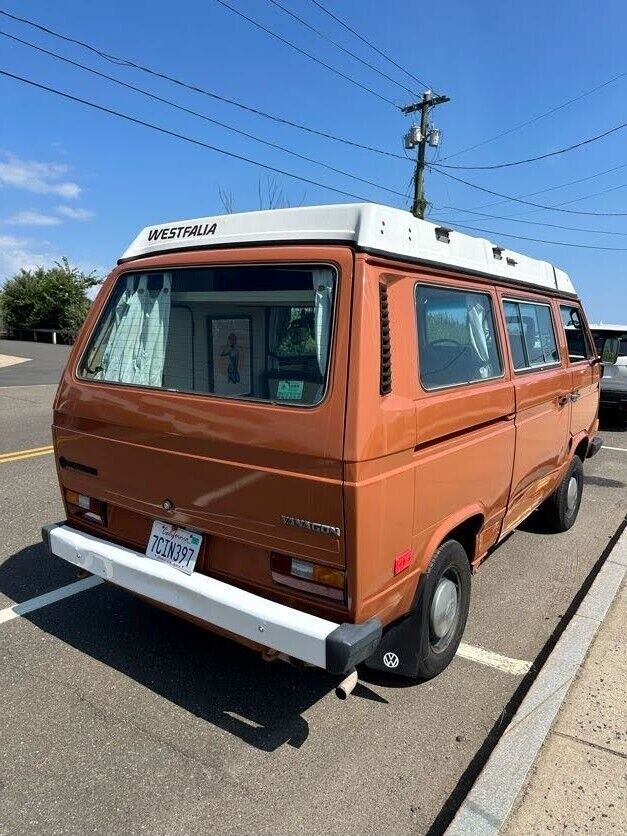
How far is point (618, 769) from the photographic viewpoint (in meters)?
2.58

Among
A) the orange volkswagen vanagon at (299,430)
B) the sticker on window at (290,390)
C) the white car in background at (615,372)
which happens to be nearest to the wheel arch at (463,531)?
the orange volkswagen vanagon at (299,430)

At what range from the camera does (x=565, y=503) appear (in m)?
5.47

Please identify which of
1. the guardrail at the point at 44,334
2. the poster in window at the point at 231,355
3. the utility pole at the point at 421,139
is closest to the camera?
the poster in window at the point at 231,355

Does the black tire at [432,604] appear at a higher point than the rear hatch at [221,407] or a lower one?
lower

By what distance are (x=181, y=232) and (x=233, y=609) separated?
188 cm

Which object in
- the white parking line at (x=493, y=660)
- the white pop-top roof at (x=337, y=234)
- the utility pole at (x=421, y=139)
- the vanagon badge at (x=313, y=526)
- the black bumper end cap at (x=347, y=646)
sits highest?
the utility pole at (x=421, y=139)

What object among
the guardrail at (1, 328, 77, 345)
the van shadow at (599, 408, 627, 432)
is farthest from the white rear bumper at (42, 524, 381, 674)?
the guardrail at (1, 328, 77, 345)

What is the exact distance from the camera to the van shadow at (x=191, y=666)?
2.89 m

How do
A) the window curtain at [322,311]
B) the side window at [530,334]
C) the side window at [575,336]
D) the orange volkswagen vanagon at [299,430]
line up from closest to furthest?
1. the orange volkswagen vanagon at [299,430]
2. the window curtain at [322,311]
3. the side window at [530,334]
4. the side window at [575,336]

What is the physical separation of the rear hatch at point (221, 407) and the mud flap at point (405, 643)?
1.91 feet

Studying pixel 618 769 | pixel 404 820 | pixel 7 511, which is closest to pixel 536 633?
pixel 618 769

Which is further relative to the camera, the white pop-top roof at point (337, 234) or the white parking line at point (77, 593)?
the white parking line at point (77, 593)

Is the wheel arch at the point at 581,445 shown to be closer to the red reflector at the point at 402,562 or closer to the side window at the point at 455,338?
the side window at the point at 455,338

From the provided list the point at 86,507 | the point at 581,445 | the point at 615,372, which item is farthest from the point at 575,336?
the point at 615,372
